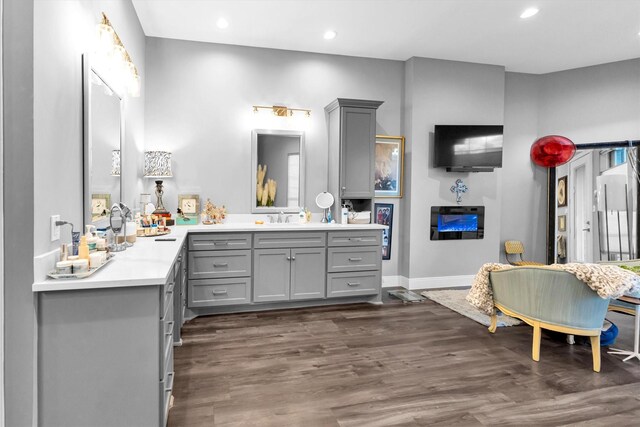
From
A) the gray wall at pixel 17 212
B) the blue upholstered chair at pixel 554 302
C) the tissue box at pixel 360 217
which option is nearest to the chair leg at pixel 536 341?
the blue upholstered chair at pixel 554 302

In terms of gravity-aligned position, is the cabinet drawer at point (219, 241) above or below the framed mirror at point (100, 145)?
below

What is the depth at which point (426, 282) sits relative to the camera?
516 centimetres

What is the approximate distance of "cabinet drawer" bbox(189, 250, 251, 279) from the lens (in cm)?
383

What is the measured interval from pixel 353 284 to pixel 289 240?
86 centimetres

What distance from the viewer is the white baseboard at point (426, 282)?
511 cm

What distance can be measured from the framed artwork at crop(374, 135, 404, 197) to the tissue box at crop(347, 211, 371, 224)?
472 mm

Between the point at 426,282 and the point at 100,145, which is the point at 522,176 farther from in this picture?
the point at 100,145

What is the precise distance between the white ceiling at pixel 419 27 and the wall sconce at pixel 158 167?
1284mm

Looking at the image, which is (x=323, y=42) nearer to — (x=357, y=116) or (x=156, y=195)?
(x=357, y=116)

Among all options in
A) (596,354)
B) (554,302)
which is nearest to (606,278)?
(554,302)

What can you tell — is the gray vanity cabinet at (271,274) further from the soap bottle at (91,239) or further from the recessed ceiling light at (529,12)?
the recessed ceiling light at (529,12)

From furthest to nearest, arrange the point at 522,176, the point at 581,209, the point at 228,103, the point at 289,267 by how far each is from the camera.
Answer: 1. the point at 522,176
2. the point at 581,209
3. the point at 228,103
4. the point at 289,267

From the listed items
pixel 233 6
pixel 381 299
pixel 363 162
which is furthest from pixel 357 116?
pixel 381 299

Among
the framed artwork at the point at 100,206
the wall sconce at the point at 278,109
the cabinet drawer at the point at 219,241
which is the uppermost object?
the wall sconce at the point at 278,109
